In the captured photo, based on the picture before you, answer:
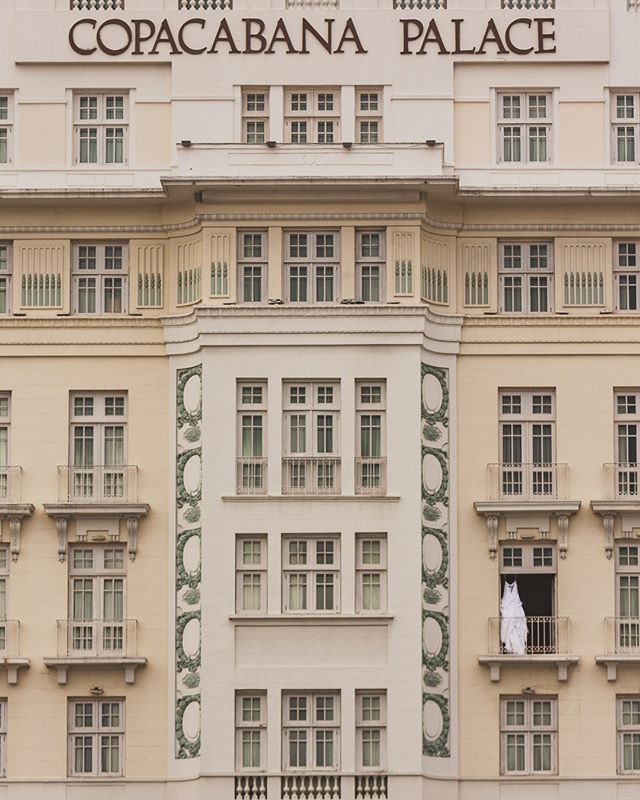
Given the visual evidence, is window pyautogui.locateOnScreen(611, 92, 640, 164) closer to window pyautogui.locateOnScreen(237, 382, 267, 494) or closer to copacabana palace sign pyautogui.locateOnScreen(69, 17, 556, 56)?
copacabana palace sign pyautogui.locateOnScreen(69, 17, 556, 56)

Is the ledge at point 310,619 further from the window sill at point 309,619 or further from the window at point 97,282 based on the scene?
the window at point 97,282

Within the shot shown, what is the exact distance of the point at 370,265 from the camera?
5941 cm

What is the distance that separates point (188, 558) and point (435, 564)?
5205 millimetres

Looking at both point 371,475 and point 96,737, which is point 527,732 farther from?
point 96,737

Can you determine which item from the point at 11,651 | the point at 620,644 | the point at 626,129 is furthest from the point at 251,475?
the point at 626,129

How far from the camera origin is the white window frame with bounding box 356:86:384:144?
60219mm

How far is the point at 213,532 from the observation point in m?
58.2

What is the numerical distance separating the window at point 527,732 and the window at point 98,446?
9402 mm

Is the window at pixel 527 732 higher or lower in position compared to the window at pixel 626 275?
lower

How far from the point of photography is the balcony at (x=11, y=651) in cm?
5819

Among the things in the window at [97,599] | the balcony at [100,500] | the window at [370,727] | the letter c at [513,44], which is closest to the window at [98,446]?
the balcony at [100,500]

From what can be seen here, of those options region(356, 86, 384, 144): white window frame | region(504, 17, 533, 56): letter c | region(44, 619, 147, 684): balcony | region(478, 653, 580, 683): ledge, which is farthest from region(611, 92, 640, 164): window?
region(44, 619, 147, 684): balcony

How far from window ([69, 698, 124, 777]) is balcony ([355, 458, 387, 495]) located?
683cm

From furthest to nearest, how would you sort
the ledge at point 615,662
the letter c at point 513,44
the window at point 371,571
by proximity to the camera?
1. the letter c at point 513,44
2. the window at point 371,571
3. the ledge at point 615,662
